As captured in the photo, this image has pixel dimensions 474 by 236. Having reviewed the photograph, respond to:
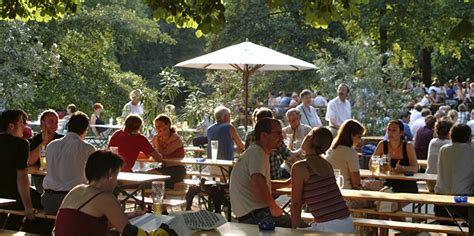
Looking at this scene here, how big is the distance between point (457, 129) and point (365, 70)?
42.9 feet

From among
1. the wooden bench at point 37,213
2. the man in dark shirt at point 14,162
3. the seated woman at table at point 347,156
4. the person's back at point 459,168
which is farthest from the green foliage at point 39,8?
the person's back at point 459,168

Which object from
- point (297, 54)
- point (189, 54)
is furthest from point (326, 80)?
point (189, 54)

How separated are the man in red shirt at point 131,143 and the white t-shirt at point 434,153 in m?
3.37

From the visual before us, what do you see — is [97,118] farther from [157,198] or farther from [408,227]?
[157,198]

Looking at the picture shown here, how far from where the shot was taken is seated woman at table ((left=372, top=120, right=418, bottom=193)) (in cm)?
1027

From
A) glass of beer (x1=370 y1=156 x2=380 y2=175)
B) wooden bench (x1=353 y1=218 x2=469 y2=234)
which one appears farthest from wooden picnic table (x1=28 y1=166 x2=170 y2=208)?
glass of beer (x1=370 y1=156 x2=380 y2=175)

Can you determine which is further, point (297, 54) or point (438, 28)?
point (297, 54)

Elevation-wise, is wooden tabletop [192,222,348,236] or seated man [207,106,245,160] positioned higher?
seated man [207,106,245,160]

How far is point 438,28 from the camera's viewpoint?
98.9 ft

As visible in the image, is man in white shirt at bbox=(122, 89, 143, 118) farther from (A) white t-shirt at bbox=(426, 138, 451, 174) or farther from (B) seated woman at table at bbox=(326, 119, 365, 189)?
(B) seated woman at table at bbox=(326, 119, 365, 189)

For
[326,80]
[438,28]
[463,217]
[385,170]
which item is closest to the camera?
[463,217]

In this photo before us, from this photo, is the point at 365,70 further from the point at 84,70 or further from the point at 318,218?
the point at 318,218

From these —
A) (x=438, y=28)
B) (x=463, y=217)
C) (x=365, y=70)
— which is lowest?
(x=463, y=217)

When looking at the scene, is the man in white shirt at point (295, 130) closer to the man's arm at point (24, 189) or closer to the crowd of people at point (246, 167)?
the crowd of people at point (246, 167)
